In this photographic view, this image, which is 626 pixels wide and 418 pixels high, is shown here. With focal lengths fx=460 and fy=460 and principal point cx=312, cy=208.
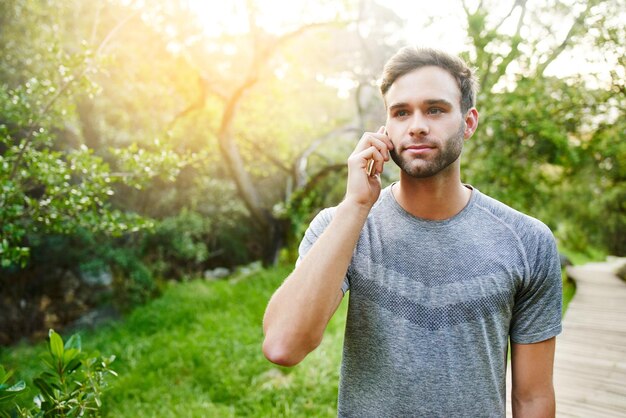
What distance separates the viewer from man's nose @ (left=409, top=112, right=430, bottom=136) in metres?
1.56

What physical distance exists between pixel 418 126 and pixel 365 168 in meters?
0.24

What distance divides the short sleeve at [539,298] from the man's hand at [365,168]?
545 mm

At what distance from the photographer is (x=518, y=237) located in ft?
4.95

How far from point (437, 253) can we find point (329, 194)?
883 cm

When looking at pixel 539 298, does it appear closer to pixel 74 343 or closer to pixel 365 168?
pixel 365 168

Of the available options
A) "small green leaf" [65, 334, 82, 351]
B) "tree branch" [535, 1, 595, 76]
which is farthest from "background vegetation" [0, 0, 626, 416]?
"small green leaf" [65, 334, 82, 351]

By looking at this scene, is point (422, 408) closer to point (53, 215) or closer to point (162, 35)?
point (53, 215)

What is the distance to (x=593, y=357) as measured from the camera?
13.6 ft

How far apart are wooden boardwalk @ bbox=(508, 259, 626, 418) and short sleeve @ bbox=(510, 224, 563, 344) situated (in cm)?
208

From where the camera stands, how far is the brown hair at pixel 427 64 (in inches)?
64.6

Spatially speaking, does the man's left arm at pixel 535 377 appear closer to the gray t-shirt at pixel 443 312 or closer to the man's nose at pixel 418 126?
the gray t-shirt at pixel 443 312

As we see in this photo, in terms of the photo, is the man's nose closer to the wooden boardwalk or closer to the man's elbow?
the man's elbow

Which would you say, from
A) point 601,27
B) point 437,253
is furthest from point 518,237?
point 601,27

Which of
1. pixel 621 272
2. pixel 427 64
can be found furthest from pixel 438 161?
pixel 621 272
